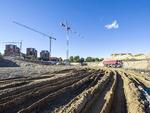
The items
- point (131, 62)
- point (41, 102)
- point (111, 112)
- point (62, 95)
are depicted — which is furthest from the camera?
point (131, 62)

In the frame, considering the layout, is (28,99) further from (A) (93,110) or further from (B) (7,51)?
(B) (7,51)

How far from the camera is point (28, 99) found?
16.8 metres

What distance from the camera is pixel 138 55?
17212 centimetres

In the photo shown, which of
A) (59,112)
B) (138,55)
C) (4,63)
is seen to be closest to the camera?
(59,112)

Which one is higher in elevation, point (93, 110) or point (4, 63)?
point (4, 63)

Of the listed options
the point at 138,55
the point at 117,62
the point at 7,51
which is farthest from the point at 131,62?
the point at 138,55

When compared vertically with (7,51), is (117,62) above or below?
below

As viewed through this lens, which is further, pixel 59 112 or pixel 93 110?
pixel 93 110

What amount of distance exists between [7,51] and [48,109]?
123136 millimetres

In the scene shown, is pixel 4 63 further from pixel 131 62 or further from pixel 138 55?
pixel 138 55

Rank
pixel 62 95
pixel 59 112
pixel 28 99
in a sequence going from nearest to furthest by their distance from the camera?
pixel 59 112, pixel 28 99, pixel 62 95

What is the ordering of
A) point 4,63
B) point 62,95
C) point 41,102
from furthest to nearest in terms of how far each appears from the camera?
point 4,63 → point 62,95 → point 41,102

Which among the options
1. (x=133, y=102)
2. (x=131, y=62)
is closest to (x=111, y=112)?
(x=133, y=102)

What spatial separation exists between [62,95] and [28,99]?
3434 millimetres
